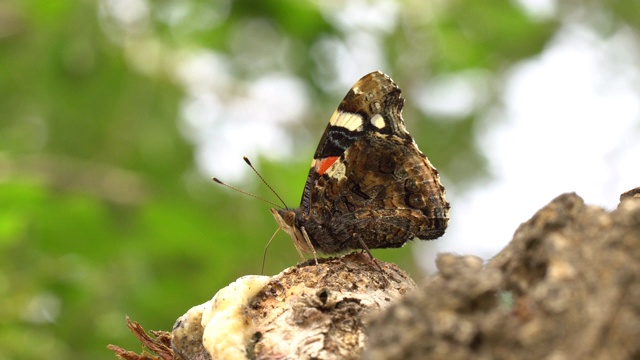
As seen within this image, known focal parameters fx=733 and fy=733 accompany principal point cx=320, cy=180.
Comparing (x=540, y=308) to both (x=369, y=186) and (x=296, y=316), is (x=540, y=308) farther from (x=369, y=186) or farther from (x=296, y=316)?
(x=369, y=186)

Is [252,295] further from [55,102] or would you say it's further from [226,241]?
[55,102]

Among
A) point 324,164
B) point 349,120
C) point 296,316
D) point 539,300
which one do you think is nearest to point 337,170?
point 324,164

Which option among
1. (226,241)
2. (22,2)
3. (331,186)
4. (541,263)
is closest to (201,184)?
(226,241)

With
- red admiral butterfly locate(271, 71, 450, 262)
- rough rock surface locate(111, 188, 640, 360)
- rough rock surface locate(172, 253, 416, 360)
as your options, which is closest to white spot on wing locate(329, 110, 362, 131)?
red admiral butterfly locate(271, 71, 450, 262)

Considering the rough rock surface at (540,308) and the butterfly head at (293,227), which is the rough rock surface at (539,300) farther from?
the butterfly head at (293,227)

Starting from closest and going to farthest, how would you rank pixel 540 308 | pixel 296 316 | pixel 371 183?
pixel 540 308 → pixel 296 316 → pixel 371 183

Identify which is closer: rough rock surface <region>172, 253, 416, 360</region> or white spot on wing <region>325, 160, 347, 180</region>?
rough rock surface <region>172, 253, 416, 360</region>

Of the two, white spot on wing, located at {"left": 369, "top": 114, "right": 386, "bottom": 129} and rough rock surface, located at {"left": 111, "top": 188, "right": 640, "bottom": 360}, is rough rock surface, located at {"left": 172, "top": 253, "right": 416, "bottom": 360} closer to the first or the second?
rough rock surface, located at {"left": 111, "top": 188, "right": 640, "bottom": 360}
